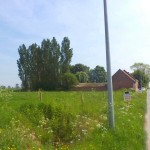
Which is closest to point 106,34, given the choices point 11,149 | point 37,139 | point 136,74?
point 37,139

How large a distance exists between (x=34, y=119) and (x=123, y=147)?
11.5 feet

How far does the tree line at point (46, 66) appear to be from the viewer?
3381 inches

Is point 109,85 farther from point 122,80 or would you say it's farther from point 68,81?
point 122,80

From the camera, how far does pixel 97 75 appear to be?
139 meters

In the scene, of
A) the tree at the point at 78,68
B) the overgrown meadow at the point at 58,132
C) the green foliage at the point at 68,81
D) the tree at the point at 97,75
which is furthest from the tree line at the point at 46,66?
the overgrown meadow at the point at 58,132

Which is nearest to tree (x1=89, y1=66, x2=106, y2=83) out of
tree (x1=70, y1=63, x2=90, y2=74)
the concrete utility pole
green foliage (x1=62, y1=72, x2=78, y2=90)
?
tree (x1=70, y1=63, x2=90, y2=74)

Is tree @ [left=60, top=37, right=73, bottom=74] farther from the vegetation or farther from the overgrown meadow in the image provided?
the overgrown meadow

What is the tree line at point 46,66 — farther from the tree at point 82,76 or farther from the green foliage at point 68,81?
the tree at point 82,76

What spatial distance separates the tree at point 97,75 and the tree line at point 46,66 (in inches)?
1745

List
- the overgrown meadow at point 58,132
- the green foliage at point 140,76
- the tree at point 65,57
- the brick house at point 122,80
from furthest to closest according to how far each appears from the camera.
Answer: the green foliage at point 140,76, the brick house at point 122,80, the tree at point 65,57, the overgrown meadow at point 58,132

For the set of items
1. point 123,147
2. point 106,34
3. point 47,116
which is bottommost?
point 123,147

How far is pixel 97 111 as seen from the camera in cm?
1811

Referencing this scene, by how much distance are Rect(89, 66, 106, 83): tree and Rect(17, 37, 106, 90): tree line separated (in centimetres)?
4431

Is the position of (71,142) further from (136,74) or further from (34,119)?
(136,74)
